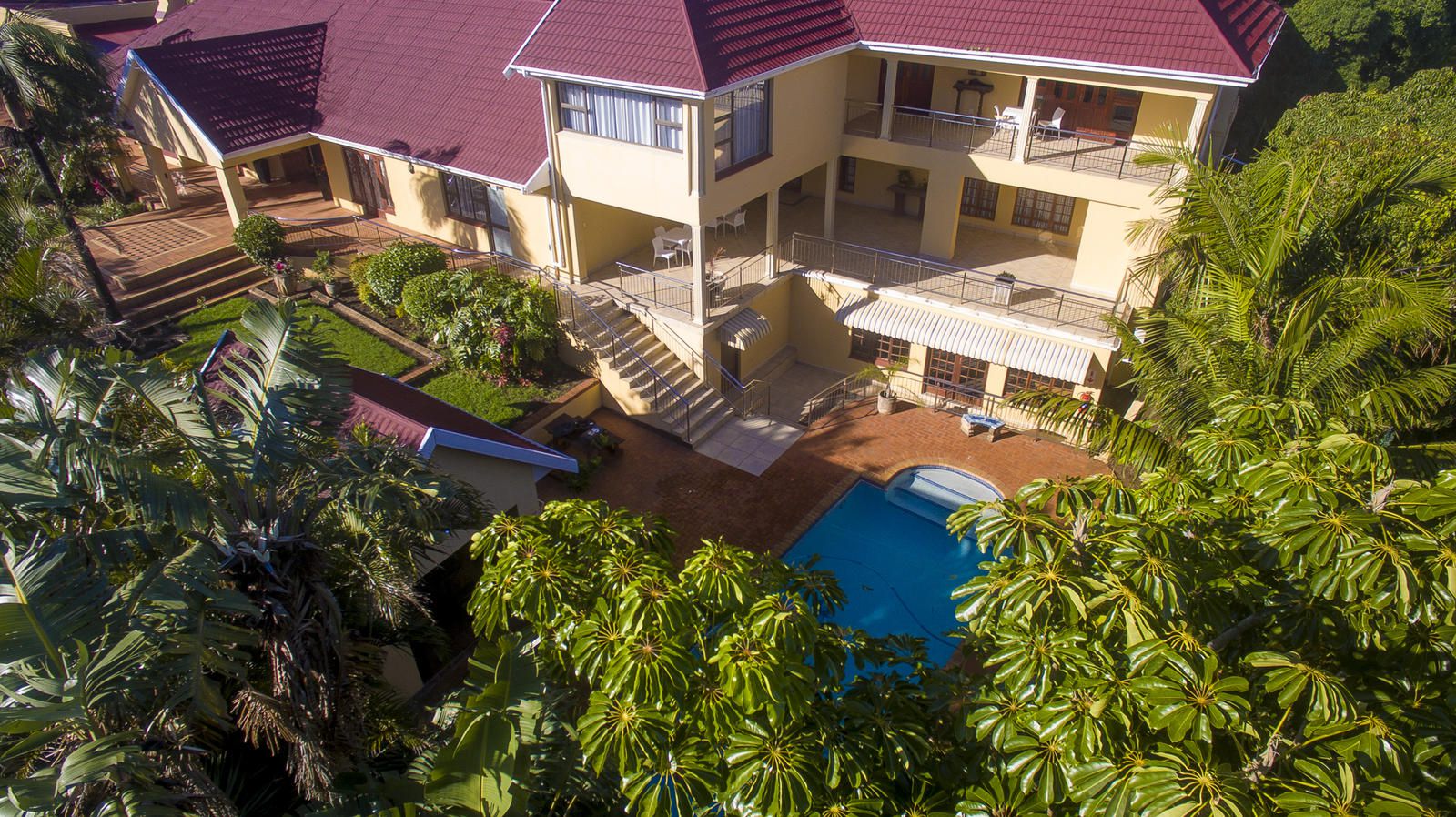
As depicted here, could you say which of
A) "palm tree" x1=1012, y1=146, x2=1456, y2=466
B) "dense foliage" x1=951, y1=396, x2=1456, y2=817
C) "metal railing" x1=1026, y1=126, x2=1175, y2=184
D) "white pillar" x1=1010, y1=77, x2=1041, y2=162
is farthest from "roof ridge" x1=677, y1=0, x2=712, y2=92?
"dense foliage" x1=951, y1=396, x2=1456, y2=817

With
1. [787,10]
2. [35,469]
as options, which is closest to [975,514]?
[35,469]

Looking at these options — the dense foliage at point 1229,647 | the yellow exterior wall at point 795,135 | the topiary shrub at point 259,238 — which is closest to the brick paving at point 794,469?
the yellow exterior wall at point 795,135

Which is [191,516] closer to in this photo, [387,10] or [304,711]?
[304,711]

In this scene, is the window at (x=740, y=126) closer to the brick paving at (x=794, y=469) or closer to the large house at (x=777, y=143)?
the large house at (x=777, y=143)

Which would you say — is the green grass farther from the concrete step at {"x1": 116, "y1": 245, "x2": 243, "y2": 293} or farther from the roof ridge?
the concrete step at {"x1": 116, "y1": 245, "x2": 243, "y2": 293}

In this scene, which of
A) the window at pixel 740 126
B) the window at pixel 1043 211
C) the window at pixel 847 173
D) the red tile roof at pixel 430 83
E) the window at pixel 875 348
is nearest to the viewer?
the window at pixel 740 126

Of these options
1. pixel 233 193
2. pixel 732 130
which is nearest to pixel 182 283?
pixel 233 193

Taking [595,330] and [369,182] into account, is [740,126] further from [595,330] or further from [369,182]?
[369,182]
